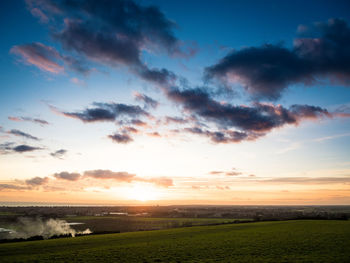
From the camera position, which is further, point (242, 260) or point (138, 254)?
point (138, 254)

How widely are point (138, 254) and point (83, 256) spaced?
761 centimetres

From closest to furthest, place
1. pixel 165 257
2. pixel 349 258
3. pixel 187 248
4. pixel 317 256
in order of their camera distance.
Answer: pixel 349 258 < pixel 317 256 < pixel 165 257 < pixel 187 248

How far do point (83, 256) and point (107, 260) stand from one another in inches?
199

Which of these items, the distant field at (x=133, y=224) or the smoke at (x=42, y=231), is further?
the distant field at (x=133, y=224)

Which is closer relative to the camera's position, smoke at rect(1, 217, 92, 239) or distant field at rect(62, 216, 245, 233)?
smoke at rect(1, 217, 92, 239)

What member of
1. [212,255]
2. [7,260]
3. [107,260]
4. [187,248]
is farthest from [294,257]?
[7,260]

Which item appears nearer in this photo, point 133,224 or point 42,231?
point 42,231

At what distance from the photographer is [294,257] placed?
101 feet

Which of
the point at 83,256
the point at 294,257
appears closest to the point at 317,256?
the point at 294,257

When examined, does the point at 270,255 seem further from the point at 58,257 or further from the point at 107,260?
the point at 58,257

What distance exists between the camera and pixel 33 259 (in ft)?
109

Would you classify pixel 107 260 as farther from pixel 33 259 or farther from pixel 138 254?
pixel 33 259

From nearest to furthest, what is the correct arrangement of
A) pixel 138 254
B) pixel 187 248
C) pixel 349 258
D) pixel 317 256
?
pixel 349 258 < pixel 317 256 < pixel 138 254 < pixel 187 248

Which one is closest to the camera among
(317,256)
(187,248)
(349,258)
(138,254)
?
(349,258)
